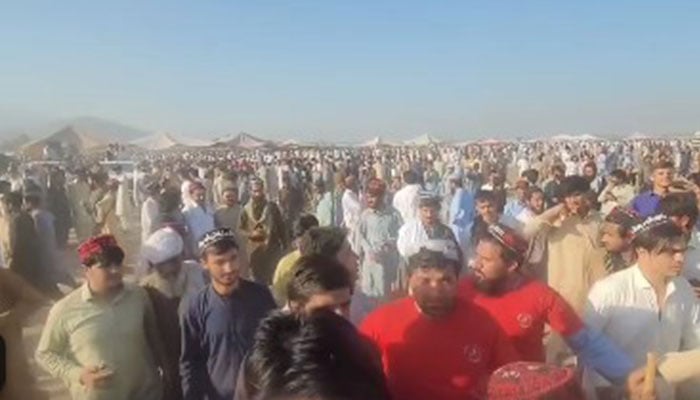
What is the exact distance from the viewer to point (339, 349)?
1443 mm

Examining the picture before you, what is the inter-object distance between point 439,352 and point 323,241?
1532 millimetres

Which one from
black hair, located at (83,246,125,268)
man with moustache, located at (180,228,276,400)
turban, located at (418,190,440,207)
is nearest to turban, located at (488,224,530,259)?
man with moustache, located at (180,228,276,400)

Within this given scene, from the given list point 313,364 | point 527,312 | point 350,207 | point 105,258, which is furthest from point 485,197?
point 313,364

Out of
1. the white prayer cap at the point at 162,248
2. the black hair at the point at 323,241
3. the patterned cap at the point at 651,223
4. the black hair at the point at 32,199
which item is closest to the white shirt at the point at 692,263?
the patterned cap at the point at 651,223

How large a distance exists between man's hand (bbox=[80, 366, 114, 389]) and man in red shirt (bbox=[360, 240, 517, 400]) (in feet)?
4.27

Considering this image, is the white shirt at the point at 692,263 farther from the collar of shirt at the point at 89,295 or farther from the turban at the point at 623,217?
the collar of shirt at the point at 89,295

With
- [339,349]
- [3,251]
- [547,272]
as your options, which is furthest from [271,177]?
[339,349]

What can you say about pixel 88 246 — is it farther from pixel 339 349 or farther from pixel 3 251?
pixel 3 251

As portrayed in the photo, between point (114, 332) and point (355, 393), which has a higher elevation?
point (355, 393)

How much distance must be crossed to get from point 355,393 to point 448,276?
64.9 inches

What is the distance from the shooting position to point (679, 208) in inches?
185

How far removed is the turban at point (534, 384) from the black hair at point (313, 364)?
0.40 metres

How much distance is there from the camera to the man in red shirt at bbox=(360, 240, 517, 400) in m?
2.78

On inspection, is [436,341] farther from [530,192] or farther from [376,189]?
[530,192]
